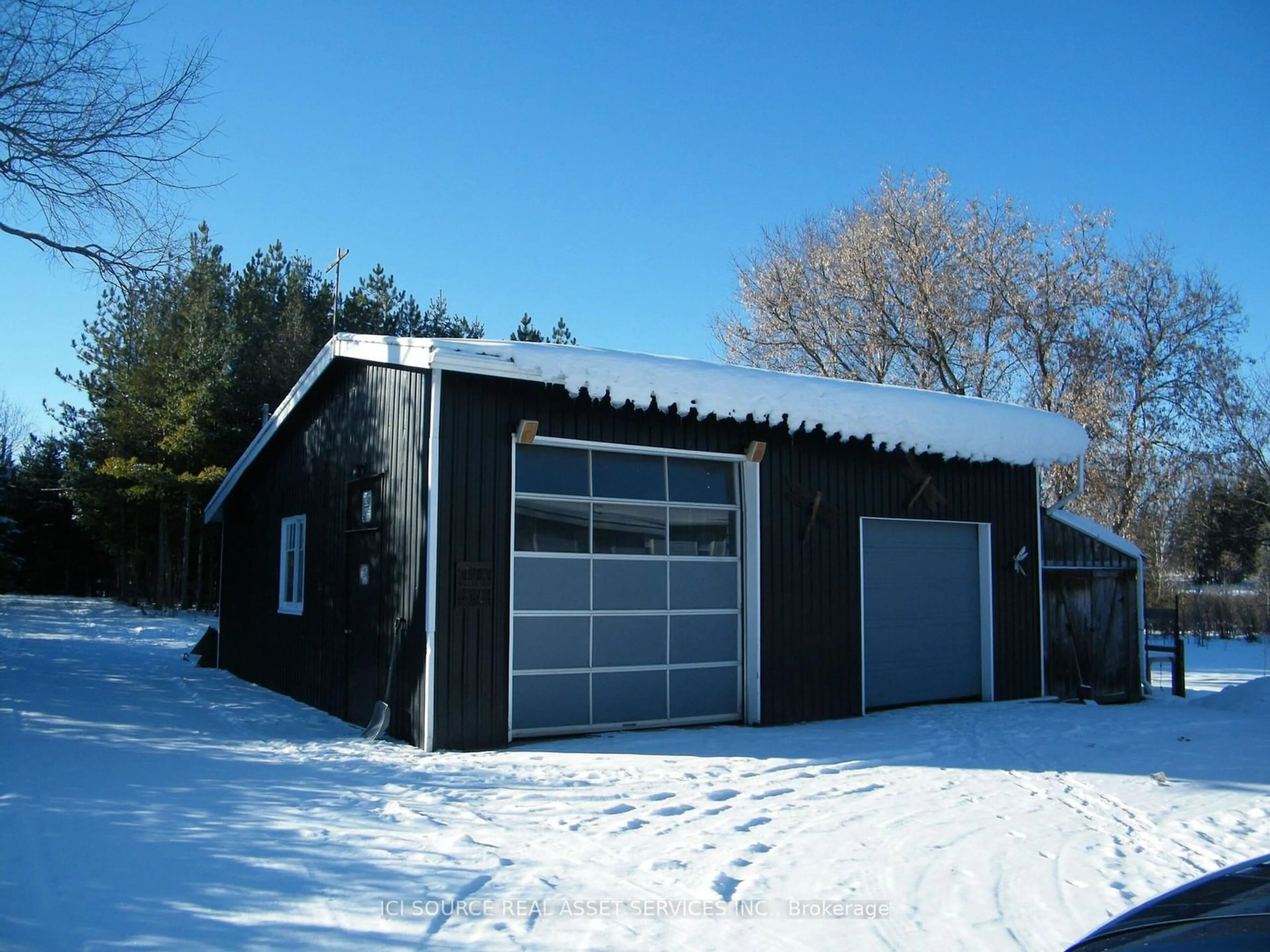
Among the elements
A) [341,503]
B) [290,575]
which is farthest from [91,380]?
[341,503]

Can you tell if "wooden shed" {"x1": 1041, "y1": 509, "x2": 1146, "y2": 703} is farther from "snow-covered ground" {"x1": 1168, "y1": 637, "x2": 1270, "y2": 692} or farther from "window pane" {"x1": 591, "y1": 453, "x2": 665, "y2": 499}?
"window pane" {"x1": 591, "y1": 453, "x2": 665, "y2": 499}

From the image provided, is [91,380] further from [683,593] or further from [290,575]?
[683,593]

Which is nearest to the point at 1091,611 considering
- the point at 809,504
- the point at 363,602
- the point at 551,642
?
the point at 809,504

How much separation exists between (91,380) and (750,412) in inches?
1120

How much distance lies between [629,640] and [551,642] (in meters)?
0.90

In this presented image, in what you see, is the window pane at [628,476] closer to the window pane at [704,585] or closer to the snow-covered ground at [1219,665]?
the window pane at [704,585]

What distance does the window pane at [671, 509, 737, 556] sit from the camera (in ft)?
32.9

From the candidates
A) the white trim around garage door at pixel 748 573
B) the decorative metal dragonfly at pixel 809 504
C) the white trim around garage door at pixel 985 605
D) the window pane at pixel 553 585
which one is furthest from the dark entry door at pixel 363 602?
the white trim around garage door at pixel 985 605

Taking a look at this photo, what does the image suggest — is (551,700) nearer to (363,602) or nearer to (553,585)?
(553,585)

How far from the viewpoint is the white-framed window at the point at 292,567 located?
472 inches

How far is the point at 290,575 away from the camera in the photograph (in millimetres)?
12492

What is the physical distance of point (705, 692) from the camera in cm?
1011

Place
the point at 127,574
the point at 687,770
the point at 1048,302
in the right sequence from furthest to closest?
the point at 127,574
the point at 1048,302
the point at 687,770

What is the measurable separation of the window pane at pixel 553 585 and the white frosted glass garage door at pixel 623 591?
0.04ft
